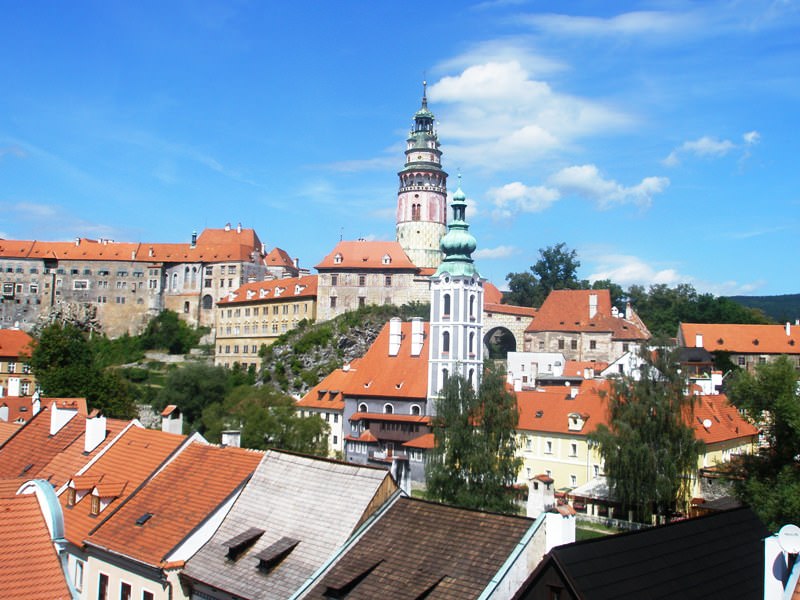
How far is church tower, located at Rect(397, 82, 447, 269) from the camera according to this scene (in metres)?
90.8

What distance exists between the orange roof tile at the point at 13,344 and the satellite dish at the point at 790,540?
215ft

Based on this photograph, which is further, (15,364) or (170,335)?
(170,335)

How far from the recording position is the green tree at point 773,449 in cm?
2502

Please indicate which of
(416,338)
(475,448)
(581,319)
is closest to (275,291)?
(581,319)

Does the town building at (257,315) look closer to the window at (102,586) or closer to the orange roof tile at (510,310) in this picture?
the orange roof tile at (510,310)

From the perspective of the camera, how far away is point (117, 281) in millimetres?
103500

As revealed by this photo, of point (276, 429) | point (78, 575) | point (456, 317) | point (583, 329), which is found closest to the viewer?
point (78, 575)

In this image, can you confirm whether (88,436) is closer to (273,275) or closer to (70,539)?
(70,539)

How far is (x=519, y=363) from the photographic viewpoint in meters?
73.2


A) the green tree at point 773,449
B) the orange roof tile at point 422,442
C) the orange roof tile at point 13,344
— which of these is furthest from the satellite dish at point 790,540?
the orange roof tile at point 13,344

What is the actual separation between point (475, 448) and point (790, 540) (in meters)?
23.5

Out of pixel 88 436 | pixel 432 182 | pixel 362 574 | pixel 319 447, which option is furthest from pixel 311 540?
pixel 432 182

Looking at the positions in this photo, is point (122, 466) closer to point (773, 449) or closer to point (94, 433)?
point (94, 433)

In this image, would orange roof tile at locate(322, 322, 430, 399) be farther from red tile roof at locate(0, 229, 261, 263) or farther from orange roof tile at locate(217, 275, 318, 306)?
red tile roof at locate(0, 229, 261, 263)
